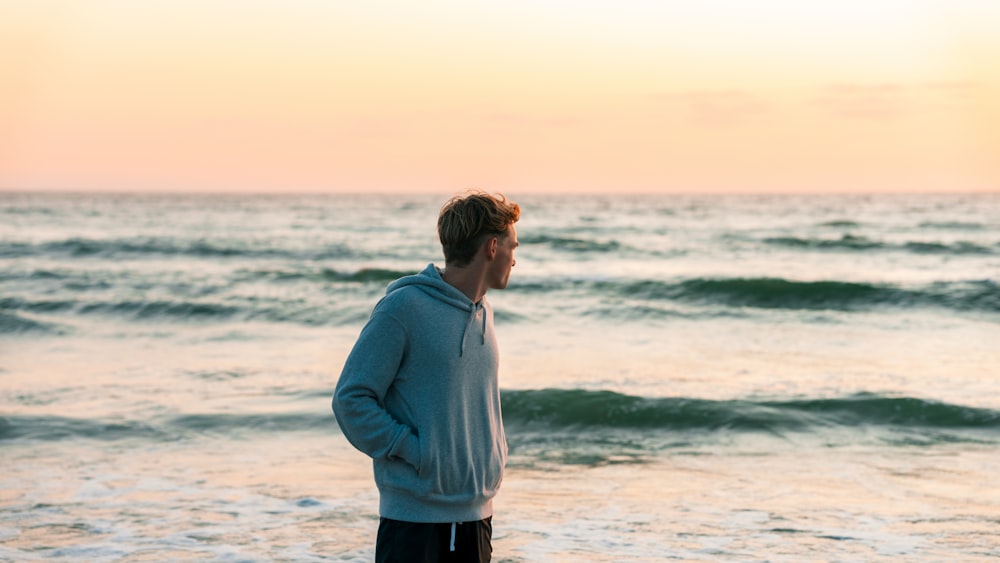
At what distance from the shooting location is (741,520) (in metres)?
6.20

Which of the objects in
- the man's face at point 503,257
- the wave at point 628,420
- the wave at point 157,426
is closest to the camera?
the man's face at point 503,257

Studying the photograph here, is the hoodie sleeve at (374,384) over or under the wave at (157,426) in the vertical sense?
over

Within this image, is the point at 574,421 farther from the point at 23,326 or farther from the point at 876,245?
the point at 876,245

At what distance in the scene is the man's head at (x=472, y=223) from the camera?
2.86 m

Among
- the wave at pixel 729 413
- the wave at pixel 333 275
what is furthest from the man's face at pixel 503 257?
the wave at pixel 333 275

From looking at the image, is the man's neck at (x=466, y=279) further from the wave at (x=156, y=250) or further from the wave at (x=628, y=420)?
the wave at (x=156, y=250)

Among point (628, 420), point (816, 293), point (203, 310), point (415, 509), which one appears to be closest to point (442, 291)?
point (415, 509)

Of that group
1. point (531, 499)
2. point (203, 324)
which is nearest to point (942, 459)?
point (531, 499)

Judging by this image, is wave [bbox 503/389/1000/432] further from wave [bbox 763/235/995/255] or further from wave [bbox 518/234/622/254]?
wave [bbox 763/235/995/255]

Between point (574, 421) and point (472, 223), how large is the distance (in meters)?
6.87

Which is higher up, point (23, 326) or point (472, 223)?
point (472, 223)

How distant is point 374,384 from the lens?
284 cm

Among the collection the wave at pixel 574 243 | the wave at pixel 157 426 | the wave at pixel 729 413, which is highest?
the wave at pixel 574 243

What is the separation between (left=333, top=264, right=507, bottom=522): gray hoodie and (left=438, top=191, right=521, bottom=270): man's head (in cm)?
10
